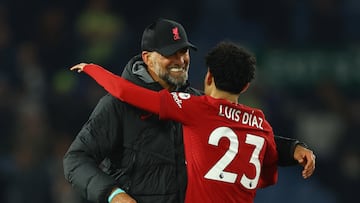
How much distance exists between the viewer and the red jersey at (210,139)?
4.33 m

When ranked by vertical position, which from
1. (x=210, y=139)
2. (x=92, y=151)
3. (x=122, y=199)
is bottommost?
(x=122, y=199)

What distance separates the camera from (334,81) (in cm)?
995

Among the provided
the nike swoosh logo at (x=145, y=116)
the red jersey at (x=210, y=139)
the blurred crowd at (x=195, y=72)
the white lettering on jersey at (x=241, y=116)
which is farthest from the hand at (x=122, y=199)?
the blurred crowd at (x=195, y=72)

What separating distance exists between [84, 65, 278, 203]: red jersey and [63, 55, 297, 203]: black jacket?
0.40 feet

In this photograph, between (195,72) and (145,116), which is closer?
(145,116)

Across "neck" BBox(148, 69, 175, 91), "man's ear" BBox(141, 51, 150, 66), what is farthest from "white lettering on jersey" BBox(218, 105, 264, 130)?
"man's ear" BBox(141, 51, 150, 66)

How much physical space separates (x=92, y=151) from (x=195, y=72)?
5.73 metres

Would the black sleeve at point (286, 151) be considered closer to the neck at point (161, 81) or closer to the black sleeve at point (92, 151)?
the neck at point (161, 81)

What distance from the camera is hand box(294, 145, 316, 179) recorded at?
14.9ft

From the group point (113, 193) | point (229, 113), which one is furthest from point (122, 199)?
point (229, 113)

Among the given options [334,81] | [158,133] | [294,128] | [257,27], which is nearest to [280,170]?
[294,128]

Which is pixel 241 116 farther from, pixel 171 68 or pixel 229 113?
pixel 171 68

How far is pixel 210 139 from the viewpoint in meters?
4.35

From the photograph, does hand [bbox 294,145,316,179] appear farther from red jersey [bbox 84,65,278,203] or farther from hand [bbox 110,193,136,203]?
hand [bbox 110,193,136,203]
